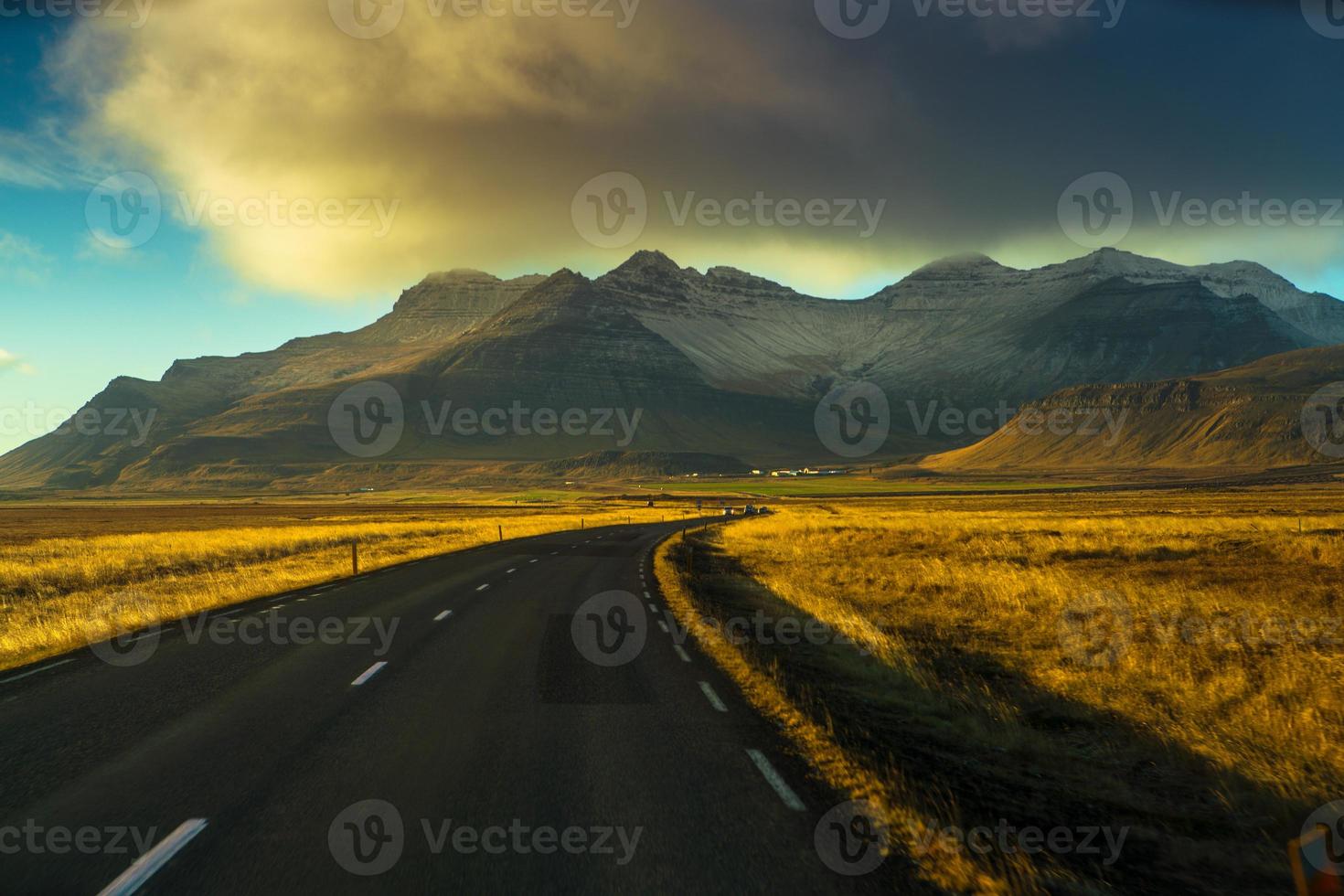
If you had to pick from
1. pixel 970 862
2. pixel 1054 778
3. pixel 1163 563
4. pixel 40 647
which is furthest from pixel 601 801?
pixel 1163 563

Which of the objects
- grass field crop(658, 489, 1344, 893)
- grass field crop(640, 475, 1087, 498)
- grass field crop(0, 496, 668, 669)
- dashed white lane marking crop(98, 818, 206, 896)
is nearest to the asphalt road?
dashed white lane marking crop(98, 818, 206, 896)

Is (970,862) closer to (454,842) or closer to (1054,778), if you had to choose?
(1054,778)

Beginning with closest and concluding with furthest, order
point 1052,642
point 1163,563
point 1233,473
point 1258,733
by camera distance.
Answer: point 1258,733, point 1052,642, point 1163,563, point 1233,473

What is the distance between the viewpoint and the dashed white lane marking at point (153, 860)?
5.01 meters

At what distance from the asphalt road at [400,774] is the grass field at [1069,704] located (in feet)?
2.92

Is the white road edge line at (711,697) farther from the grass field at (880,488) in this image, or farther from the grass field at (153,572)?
the grass field at (880,488)

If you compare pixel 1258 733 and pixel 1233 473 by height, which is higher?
pixel 1258 733

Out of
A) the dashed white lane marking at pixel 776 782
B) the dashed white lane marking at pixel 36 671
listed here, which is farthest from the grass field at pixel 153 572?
the dashed white lane marking at pixel 776 782

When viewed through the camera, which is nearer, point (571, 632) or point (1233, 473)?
point (571, 632)

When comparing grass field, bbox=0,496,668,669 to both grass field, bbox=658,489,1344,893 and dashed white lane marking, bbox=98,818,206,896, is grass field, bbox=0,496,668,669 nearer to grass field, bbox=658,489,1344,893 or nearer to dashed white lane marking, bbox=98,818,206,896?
dashed white lane marking, bbox=98,818,206,896

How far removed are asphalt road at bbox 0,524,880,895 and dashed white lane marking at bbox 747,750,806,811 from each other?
0.10 feet

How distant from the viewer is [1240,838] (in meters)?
6.11

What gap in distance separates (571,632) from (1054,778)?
929 cm

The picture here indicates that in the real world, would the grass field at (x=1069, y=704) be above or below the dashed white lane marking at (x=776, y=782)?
below
